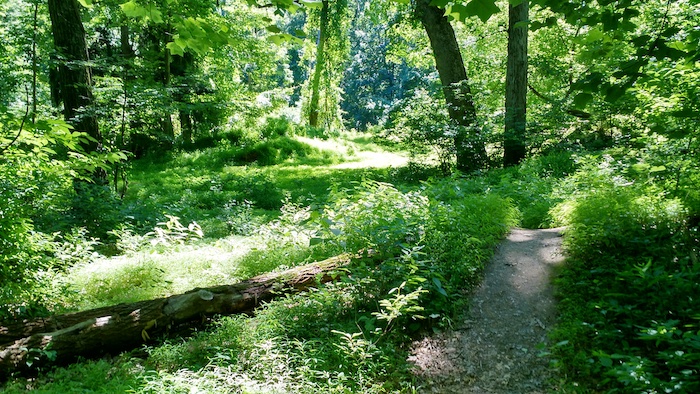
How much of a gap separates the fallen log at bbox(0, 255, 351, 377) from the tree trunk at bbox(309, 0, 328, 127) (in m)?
12.3

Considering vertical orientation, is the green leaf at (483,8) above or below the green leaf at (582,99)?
above

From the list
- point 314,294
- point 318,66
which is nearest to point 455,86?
point 314,294

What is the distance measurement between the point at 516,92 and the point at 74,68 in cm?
920

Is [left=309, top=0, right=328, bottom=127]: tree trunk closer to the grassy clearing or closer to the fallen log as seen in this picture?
the grassy clearing

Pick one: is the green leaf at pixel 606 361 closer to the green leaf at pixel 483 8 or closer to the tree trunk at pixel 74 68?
the green leaf at pixel 483 8

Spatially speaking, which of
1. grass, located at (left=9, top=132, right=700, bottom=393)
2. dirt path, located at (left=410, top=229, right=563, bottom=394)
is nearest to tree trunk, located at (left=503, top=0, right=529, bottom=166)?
grass, located at (left=9, top=132, right=700, bottom=393)

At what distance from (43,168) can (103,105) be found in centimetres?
463

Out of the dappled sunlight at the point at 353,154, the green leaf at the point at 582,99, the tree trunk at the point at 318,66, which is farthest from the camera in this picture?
the dappled sunlight at the point at 353,154

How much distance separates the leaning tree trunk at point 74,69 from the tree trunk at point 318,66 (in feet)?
28.5

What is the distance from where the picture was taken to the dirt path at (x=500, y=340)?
10.9 ft

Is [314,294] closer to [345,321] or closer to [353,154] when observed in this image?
[345,321]

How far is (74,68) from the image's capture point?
733cm

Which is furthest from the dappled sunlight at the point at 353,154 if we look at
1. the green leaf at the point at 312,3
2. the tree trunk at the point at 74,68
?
the green leaf at the point at 312,3

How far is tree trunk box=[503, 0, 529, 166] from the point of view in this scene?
32.9ft
